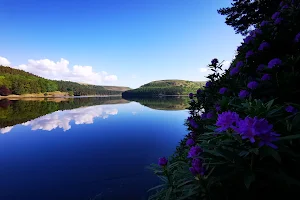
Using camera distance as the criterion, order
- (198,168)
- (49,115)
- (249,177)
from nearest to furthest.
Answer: (249,177)
(198,168)
(49,115)

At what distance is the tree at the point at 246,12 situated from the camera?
428 inches

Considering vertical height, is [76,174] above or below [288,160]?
below

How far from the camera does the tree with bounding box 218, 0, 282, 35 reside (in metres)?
10.9

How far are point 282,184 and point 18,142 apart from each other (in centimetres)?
1517

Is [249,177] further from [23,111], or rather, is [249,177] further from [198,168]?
[23,111]

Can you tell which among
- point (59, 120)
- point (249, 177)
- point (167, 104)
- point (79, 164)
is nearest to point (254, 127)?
point (249, 177)

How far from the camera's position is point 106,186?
669 cm

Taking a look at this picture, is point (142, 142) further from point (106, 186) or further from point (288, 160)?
point (288, 160)

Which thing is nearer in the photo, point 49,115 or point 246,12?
point 246,12

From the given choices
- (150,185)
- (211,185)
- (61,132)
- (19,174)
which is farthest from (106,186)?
(61,132)

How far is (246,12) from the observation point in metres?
12.4

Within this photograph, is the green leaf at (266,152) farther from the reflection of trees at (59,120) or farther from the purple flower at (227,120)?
the reflection of trees at (59,120)

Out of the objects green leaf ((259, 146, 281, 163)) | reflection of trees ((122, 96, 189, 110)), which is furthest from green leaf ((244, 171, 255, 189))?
reflection of trees ((122, 96, 189, 110))

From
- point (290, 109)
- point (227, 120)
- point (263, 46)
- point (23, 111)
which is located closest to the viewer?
point (227, 120)
